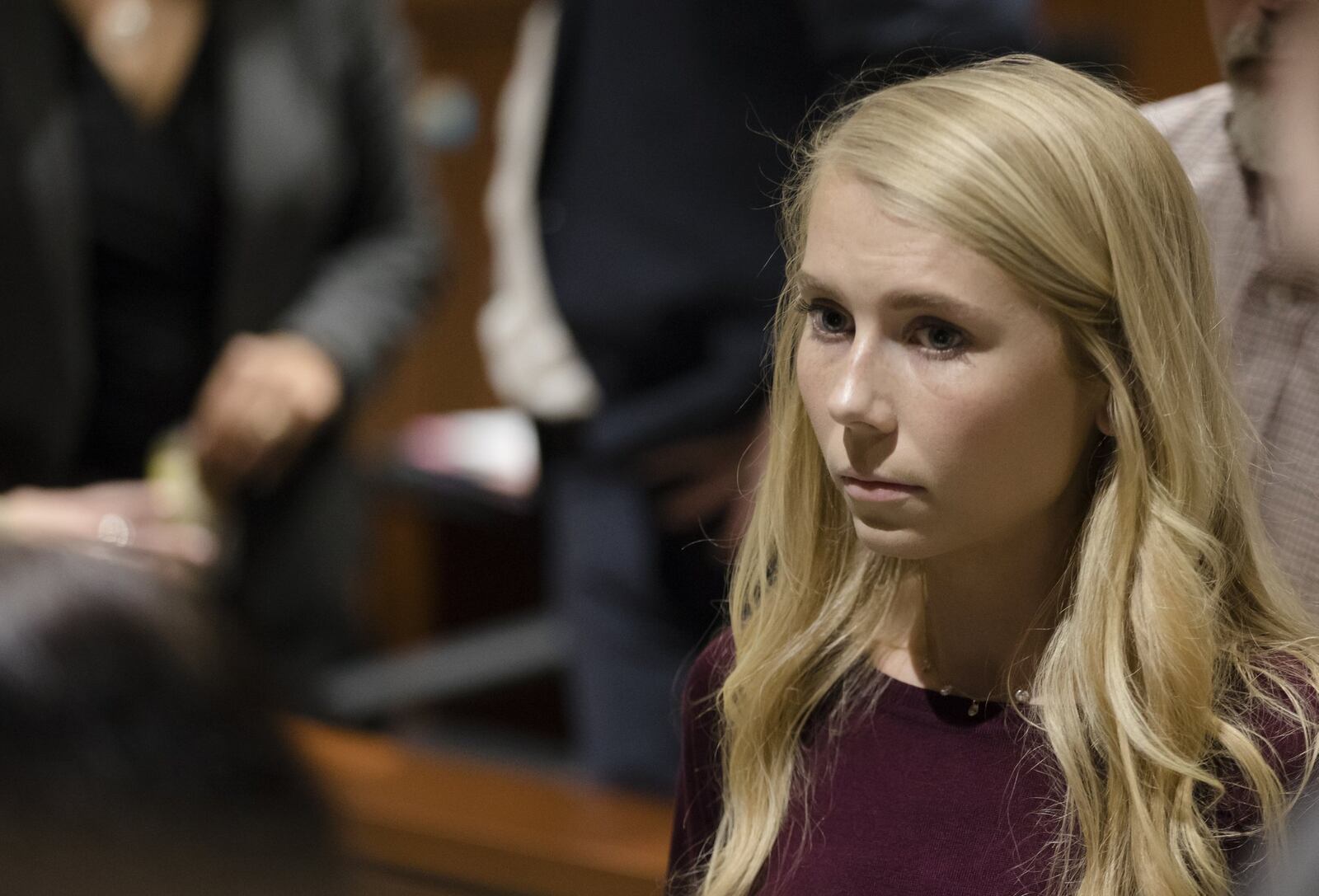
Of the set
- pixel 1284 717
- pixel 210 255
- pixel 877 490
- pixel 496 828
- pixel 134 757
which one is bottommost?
pixel 496 828

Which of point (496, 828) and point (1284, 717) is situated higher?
point (1284, 717)

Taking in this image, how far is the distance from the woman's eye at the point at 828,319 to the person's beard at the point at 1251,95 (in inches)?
8.6

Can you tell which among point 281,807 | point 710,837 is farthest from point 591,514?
point 281,807

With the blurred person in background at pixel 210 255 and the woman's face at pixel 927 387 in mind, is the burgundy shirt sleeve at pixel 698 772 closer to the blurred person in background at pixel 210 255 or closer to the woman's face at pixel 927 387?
the woman's face at pixel 927 387

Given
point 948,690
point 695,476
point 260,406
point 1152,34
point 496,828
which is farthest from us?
point 496,828

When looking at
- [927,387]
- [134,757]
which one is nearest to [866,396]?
[927,387]

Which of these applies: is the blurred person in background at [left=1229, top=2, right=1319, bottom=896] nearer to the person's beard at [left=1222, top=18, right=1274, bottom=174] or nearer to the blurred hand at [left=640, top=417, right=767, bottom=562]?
the person's beard at [left=1222, top=18, right=1274, bottom=174]

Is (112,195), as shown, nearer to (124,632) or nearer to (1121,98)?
(1121,98)

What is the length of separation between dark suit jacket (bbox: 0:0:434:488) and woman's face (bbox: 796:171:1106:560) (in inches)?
46.4

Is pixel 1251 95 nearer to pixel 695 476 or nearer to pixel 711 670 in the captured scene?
pixel 711 670

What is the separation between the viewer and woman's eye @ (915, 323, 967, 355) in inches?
30.5

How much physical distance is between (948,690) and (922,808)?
0.22 feet

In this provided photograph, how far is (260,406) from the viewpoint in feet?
5.87

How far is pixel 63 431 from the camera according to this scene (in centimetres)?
181
